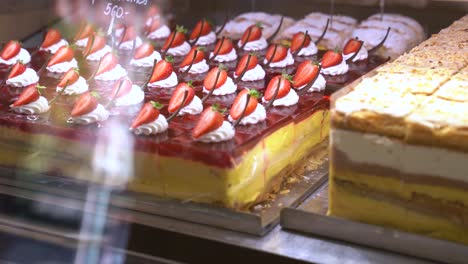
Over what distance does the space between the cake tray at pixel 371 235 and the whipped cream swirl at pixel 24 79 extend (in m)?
1.75

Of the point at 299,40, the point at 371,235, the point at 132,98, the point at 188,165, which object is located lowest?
the point at 371,235

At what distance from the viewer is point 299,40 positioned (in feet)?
15.1

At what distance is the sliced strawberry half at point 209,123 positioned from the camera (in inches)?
121

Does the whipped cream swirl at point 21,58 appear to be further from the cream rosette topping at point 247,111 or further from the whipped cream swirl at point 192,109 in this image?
the cream rosette topping at point 247,111

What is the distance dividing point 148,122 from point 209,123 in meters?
0.28

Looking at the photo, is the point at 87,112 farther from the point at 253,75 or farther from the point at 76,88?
the point at 253,75

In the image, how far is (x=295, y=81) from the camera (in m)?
3.86

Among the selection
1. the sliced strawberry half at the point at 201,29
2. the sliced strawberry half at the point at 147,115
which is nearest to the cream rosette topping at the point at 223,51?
the sliced strawberry half at the point at 201,29

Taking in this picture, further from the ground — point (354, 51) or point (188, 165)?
point (354, 51)

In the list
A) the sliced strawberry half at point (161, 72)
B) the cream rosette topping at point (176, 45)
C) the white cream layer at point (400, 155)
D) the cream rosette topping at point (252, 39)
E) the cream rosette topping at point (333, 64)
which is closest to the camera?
the white cream layer at point (400, 155)

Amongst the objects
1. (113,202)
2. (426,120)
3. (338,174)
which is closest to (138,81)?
(113,202)

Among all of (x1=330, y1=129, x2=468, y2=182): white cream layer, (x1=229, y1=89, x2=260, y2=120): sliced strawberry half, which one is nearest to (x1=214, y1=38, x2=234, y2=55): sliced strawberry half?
(x1=229, y1=89, x2=260, y2=120): sliced strawberry half

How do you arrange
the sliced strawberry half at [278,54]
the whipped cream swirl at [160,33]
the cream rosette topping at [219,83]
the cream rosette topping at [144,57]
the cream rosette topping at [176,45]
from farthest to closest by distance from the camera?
the whipped cream swirl at [160,33], the cream rosette topping at [176,45], the cream rosette topping at [144,57], the sliced strawberry half at [278,54], the cream rosette topping at [219,83]

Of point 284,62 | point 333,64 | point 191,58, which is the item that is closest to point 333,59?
point 333,64
